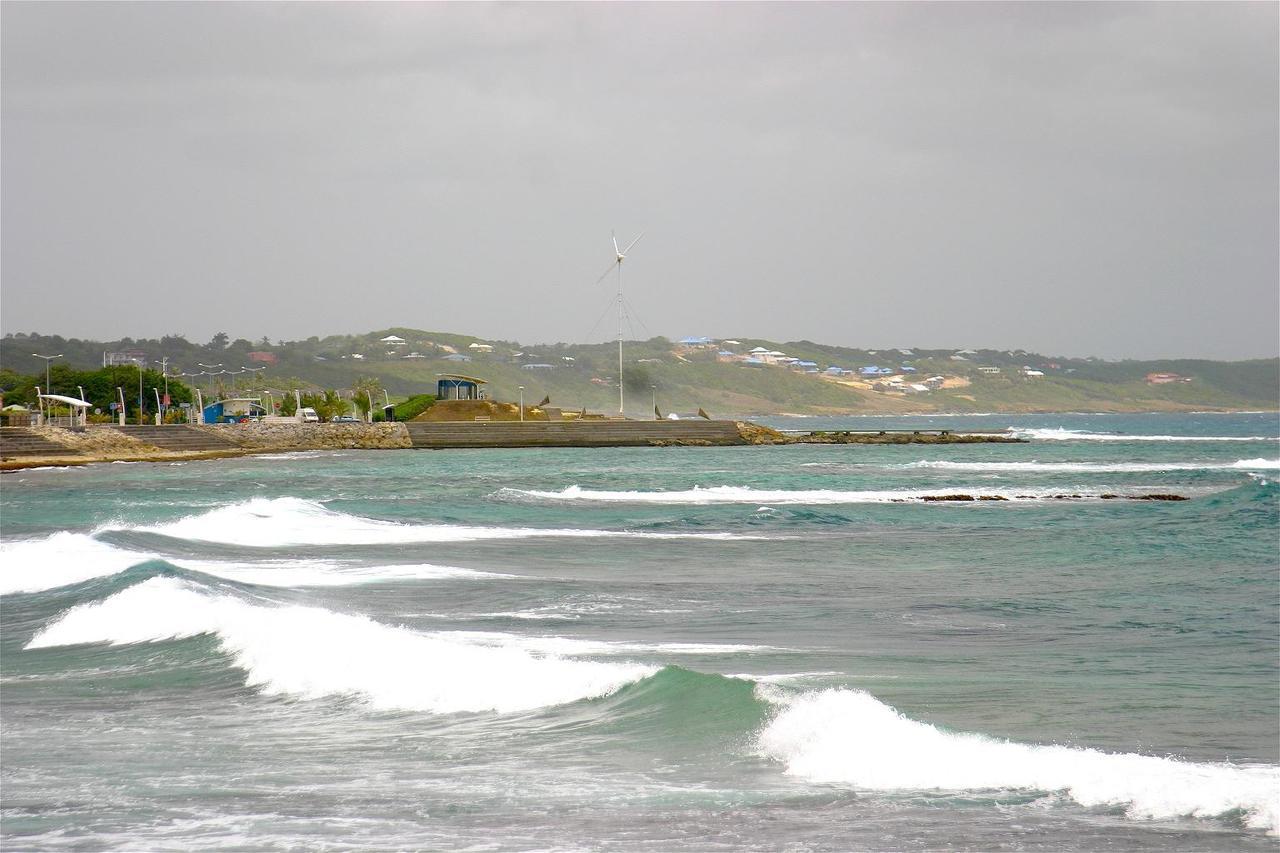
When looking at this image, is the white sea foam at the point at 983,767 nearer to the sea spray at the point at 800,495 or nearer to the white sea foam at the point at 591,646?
the white sea foam at the point at 591,646

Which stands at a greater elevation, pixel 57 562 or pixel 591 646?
pixel 57 562

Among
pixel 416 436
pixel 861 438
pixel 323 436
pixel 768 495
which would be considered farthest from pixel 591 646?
pixel 861 438

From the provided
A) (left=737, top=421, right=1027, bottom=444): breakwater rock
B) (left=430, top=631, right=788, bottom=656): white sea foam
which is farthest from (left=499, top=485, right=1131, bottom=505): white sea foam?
(left=737, top=421, right=1027, bottom=444): breakwater rock

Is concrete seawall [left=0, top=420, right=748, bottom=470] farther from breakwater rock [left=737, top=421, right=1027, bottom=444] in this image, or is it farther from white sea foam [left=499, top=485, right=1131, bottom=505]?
white sea foam [left=499, top=485, right=1131, bottom=505]

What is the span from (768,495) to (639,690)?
1333 inches

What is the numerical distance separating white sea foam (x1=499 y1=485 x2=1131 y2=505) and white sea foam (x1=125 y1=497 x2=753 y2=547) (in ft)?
34.4

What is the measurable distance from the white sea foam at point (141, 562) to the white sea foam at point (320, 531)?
13.4 ft

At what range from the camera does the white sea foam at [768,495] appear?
4300 centimetres

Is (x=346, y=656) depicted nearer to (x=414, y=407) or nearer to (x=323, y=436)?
(x=323, y=436)

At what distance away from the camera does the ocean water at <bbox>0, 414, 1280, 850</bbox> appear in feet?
27.9

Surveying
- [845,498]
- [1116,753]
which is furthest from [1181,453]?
[1116,753]

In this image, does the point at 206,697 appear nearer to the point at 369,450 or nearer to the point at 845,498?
the point at 845,498

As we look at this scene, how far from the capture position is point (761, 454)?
8462cm

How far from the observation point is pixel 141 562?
21469 millimetres
